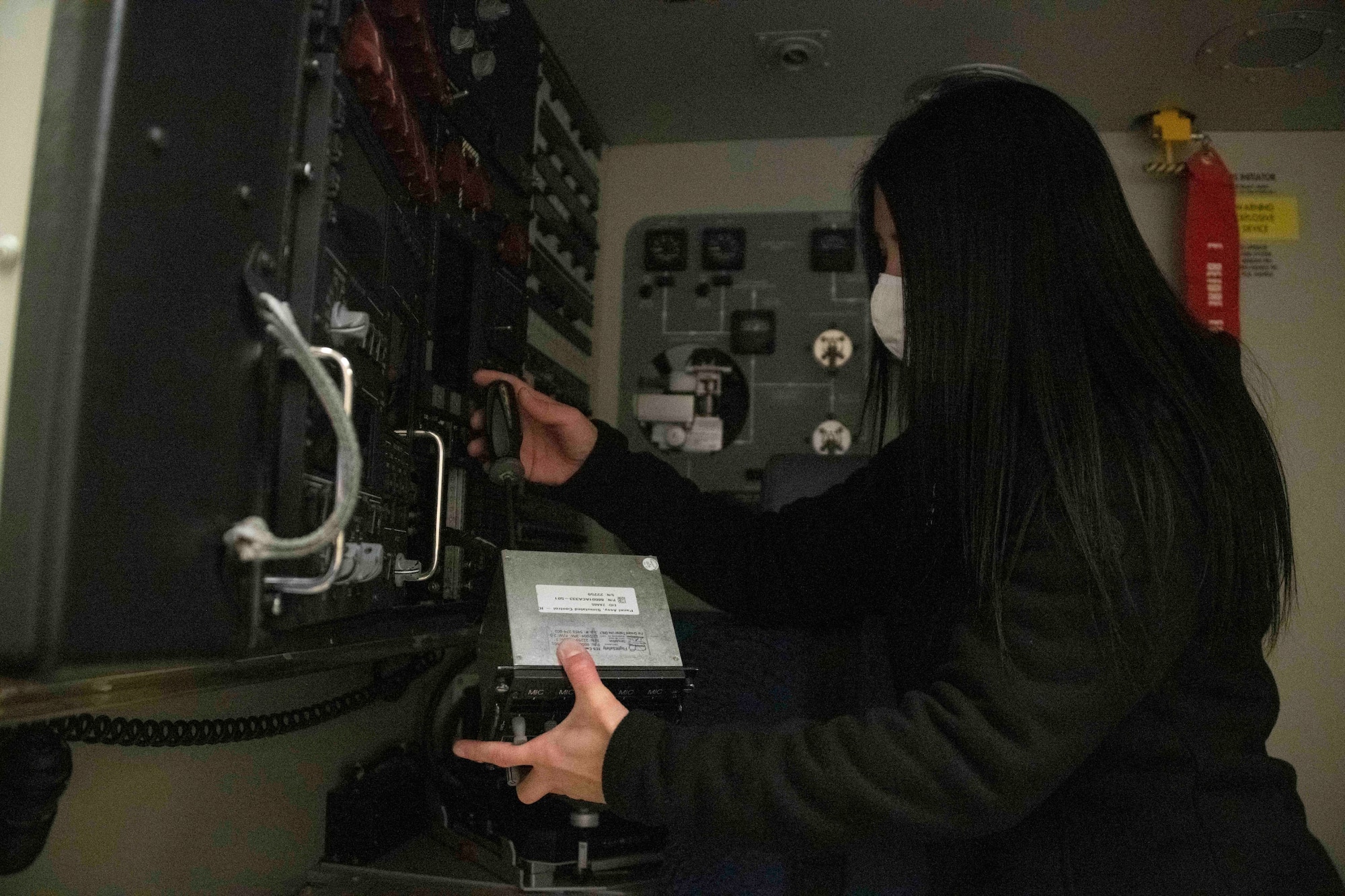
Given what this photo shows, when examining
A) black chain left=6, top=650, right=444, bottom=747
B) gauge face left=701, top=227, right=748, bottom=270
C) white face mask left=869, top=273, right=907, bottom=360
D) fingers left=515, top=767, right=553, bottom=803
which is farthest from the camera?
gauge face left=701, top=227, right=748, bottom=270

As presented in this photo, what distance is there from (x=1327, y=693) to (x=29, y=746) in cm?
258

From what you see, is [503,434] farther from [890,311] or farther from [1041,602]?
[1041,602]

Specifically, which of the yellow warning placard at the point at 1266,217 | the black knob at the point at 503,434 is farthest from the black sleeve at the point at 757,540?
the yellow warning placard at the point at 1266,217

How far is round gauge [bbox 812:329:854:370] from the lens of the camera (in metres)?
2.55

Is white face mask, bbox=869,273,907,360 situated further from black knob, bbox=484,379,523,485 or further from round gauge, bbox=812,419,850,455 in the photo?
round gauge, bbox=812,419,850,455

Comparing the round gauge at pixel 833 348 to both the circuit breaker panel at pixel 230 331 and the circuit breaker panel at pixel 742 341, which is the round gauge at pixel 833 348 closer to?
the circuit breaker panel at pixel 742 341

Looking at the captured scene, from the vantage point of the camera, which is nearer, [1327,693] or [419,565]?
[419,565]

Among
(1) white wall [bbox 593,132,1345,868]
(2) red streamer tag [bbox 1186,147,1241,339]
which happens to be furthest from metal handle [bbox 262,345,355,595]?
(2) red streamer tag [bbox 1186,147,1241,339]

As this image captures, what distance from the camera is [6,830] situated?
3.21 ft

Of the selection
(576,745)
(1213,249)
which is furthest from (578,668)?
(1213,249)

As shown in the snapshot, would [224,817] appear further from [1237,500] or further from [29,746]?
[1237,500]

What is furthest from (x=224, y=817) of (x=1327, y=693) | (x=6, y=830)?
(x=1327, y=693)

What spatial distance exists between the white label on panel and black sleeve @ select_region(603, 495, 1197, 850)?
0.49ft

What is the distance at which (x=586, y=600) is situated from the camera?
3.55 feet
